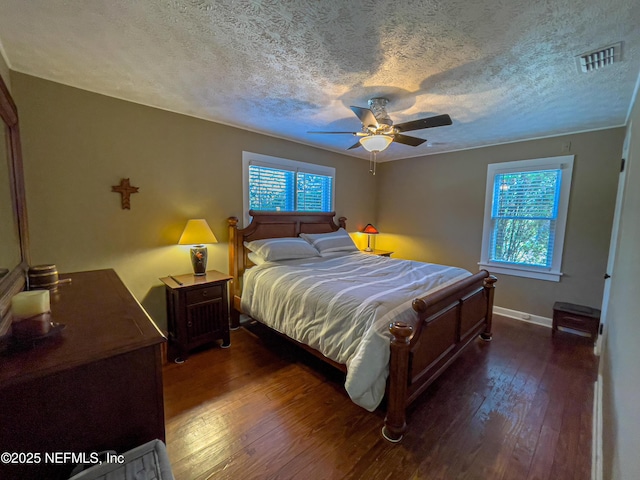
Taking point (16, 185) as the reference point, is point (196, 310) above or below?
below

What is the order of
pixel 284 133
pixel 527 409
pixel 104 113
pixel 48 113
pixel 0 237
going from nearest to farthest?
pixel 0 237, pixel 527 409, pixel 48 113, pixel 104 113, pixel 284 133

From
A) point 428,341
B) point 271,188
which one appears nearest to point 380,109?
point 271,188

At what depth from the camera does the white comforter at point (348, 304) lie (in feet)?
5.70

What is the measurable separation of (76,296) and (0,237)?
46 cm

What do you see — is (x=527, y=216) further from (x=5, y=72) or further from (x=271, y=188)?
(x=5, y=72)

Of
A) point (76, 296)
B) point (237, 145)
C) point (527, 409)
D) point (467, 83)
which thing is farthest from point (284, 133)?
point (527, 409)

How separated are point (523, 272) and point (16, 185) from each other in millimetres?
5207

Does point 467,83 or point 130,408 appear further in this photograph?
point 467,83

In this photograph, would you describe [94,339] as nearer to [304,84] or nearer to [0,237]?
[0,237]

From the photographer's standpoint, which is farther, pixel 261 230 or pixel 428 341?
pixel 261 230

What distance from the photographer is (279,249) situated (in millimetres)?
3197

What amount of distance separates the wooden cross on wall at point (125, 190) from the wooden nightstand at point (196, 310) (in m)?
0.80

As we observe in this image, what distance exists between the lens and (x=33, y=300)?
3.12ft

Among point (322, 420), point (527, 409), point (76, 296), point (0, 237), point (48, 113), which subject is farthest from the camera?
point (48, 113)
